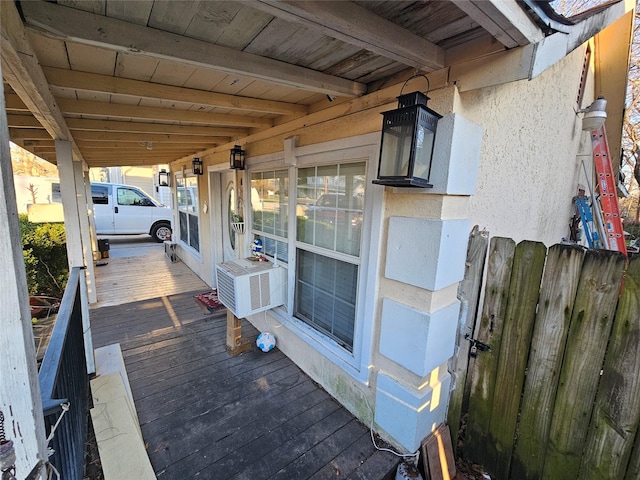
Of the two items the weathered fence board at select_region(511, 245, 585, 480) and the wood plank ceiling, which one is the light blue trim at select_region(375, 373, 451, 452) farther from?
the wood plank ceiling

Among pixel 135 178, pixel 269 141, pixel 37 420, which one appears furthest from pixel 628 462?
pixel 135 178

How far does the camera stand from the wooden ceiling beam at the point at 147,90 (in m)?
1.67

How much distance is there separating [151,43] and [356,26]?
889mm

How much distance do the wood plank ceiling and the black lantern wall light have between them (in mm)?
224

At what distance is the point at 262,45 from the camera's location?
1.36 metres

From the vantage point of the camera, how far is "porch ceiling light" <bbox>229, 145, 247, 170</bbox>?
324 centimetres

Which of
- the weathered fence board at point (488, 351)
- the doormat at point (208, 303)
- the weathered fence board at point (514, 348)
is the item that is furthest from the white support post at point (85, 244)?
the weathered fence board at point (514, 348)

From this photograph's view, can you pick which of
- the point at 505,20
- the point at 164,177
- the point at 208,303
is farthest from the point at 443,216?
the point at 164,177

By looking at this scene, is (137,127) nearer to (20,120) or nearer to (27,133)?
(20,120)

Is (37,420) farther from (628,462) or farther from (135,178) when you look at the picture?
(135,178)

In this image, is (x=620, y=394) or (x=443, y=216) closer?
(x=620, y=394)

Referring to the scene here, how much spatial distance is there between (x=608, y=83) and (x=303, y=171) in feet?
15.7

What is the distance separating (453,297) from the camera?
1838 mm

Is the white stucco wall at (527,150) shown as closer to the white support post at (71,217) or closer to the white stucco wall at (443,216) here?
the white stucco wall at (443,216)
